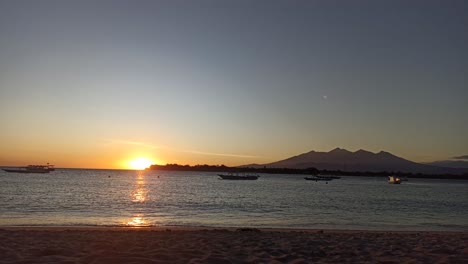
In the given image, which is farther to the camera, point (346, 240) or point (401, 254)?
point (346, 240)

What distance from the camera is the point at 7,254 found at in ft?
35.2

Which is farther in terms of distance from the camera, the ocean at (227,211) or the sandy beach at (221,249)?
the ocean at (227,211)

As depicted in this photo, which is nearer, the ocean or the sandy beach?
the sandy beach

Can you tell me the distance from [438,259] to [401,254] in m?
1.02

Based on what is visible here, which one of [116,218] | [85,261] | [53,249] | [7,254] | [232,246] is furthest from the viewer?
[116,218]

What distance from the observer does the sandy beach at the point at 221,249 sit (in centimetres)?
1061

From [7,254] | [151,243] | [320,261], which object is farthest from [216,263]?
[7,254]

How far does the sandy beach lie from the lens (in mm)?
10609

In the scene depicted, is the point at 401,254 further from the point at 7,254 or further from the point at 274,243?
the point at 7,254

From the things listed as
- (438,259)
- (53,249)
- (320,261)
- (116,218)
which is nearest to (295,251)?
(320,261)

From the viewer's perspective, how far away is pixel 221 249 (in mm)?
12148

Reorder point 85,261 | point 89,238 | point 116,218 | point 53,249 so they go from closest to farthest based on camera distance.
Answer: point 85,261 < point 53,249 < point 89,238 < point 116,218

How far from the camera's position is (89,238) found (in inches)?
563

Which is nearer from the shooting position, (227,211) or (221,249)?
(221,249)
